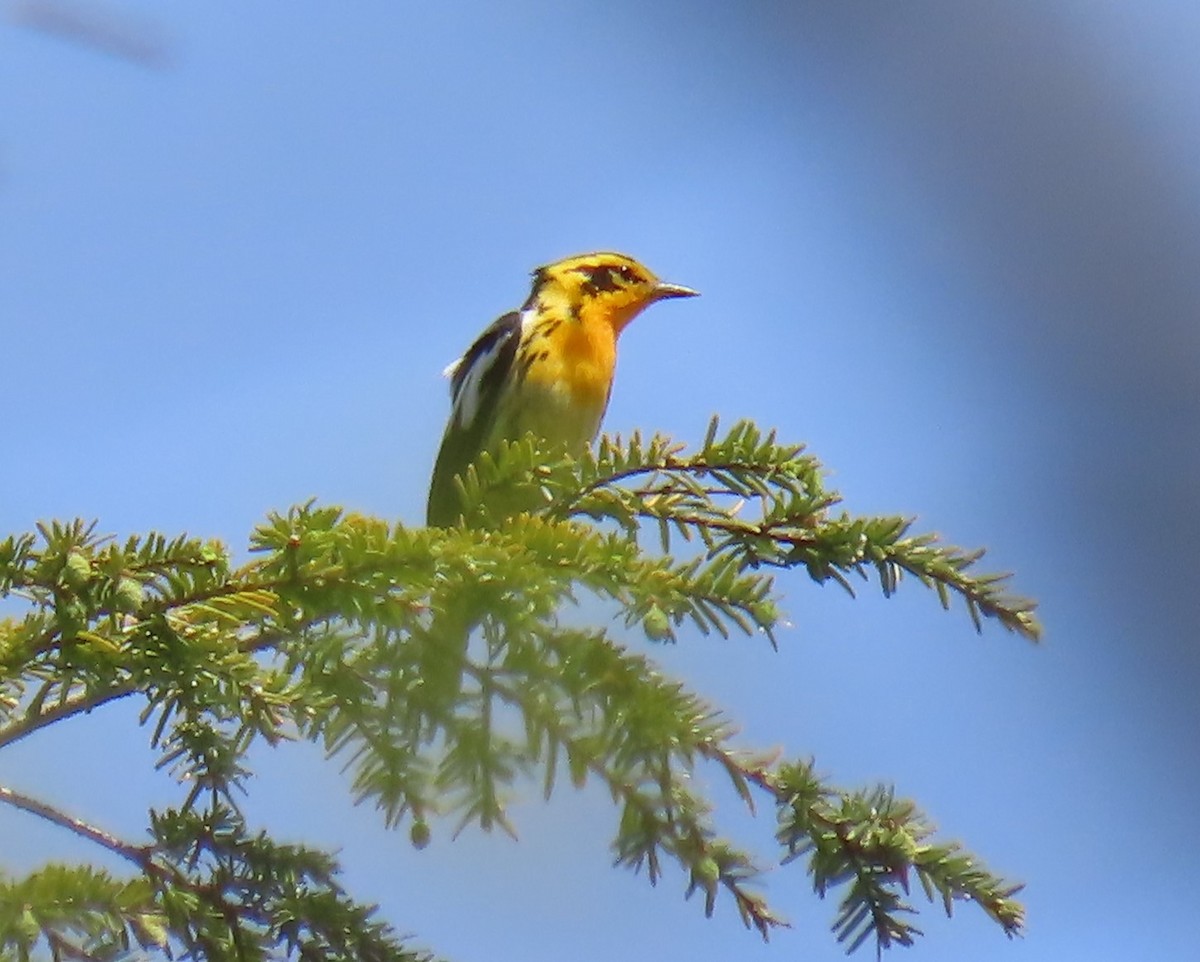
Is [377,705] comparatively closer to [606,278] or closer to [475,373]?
[475,373]

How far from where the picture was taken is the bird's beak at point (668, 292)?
3.31m

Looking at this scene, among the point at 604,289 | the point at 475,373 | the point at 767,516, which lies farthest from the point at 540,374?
the point at 767,516

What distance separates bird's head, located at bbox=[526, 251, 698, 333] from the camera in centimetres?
324

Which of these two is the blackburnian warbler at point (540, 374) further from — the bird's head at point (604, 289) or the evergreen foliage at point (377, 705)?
the evergreen foliage at point (377, 705)

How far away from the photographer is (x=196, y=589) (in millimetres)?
987

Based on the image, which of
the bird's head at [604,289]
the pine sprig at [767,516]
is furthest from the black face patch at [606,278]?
the pine sprig at [767,516]

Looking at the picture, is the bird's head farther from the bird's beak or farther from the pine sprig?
the pine sprig

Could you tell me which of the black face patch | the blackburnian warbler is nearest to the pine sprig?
the blackburnian warbler

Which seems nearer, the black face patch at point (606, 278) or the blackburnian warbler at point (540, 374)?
the blackburnian warbler at point (540, 374)

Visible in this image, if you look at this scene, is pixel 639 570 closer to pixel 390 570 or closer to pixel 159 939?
pixel 390 570

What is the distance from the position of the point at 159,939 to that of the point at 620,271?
250 centimetres

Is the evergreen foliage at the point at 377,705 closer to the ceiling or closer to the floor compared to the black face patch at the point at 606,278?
closer to the floor

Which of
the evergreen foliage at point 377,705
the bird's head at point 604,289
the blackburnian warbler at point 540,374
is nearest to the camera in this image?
the evergreen foliage at point 377,705

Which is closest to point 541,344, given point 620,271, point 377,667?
point 620,271
